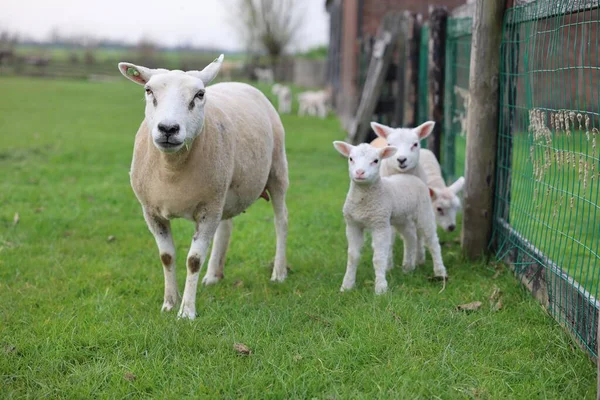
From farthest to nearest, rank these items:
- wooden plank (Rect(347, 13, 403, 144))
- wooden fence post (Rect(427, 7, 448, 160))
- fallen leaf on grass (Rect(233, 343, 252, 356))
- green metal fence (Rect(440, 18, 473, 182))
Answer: wooden plank (Rect(347, 13, 403, 144)), wooden fence post (Rect(427, 7, 448, 160)), green metal fence (Rect(440, 18, 473, 182)), fallen leaf on grass (Rect(233, 343, 252, 356))

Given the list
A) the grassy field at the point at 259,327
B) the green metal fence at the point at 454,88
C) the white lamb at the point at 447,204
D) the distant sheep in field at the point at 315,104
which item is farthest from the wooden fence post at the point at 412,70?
the distant sheep in field at the point at 315,104

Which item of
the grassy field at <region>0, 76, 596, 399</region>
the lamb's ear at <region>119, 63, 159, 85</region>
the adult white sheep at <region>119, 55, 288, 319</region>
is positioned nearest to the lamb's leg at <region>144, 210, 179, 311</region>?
the adult white sheep at <region>119, 55, 288, 319</region>

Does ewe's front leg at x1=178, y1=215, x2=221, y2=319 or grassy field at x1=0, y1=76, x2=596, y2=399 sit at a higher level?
ewe's front leg at x1=178, y1=215, x2=221, y2=319

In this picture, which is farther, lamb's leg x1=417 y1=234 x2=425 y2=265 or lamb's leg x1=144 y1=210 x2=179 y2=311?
lamb's leg x1=417 y1=234 x2=425 y2=265

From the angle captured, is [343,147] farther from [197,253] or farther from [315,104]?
[315,104]

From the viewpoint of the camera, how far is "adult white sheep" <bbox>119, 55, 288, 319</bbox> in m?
4.12

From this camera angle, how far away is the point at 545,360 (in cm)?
373

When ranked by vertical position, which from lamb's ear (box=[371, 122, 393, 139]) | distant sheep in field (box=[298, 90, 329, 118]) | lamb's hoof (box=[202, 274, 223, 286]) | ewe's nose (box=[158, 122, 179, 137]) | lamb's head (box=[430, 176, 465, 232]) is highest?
ewe's nose (box=[158, 122, 179, 137])

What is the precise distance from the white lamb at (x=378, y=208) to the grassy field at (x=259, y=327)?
8.7 inches

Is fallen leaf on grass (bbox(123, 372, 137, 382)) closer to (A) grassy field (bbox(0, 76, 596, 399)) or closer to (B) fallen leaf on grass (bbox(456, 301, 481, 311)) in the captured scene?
(A) grassy field (bbox(0, 76, 596, 399))

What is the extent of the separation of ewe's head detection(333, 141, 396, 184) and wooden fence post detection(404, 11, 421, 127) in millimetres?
4412

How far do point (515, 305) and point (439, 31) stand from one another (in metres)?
4.05

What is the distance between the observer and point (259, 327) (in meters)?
4.21

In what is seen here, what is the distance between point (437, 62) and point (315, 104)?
49.2 feet
